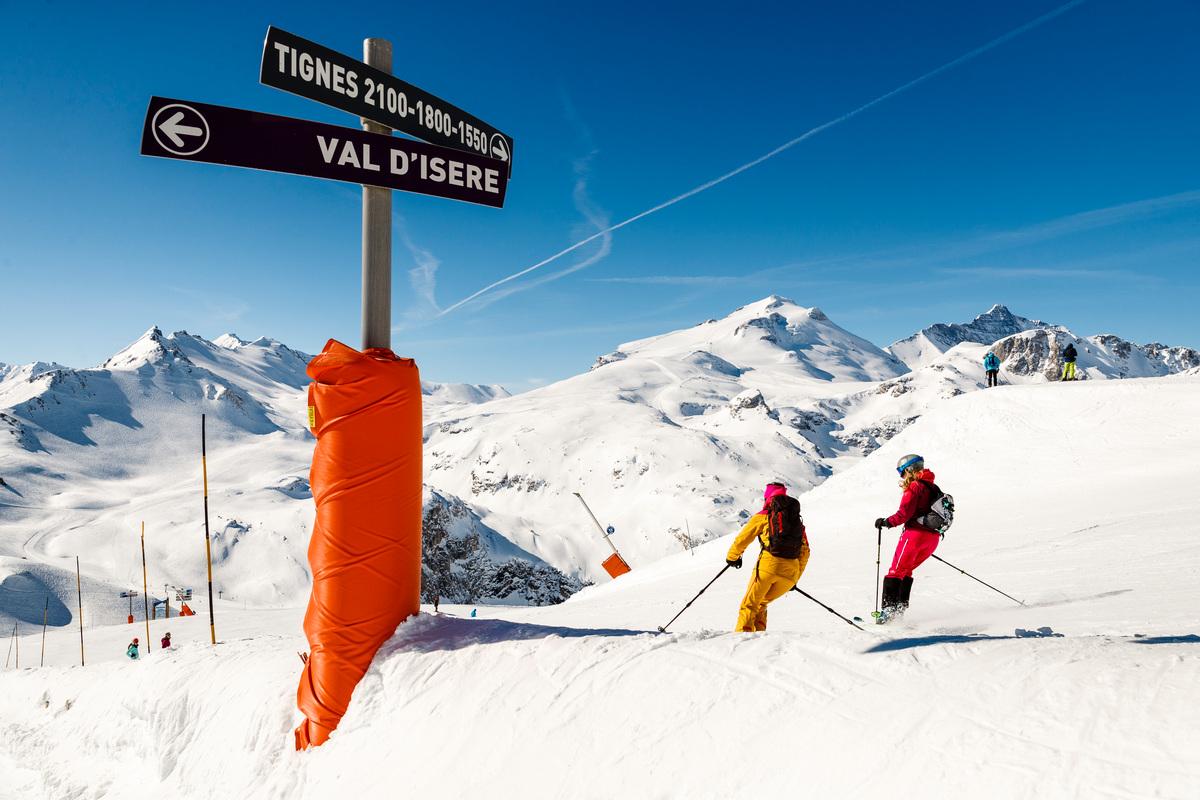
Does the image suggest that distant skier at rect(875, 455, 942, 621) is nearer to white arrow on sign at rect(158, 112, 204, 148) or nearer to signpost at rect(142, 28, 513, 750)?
signpost at rect(142, 28, 513, 750)

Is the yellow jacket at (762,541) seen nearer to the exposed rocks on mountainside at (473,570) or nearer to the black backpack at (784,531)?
the black backpack at (784,531)

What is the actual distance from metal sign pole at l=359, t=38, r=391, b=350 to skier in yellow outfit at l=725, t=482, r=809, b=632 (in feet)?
12.3

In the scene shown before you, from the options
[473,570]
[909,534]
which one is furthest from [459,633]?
[473,570]

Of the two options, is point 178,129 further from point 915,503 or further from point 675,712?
point 915,503

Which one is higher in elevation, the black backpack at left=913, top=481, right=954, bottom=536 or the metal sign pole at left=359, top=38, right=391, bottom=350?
the metal sign pole at left=359, top=38, right=391, bottom=350

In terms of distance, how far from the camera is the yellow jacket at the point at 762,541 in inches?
245

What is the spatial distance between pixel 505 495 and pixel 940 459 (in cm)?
15281

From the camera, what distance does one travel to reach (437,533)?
9431 cm

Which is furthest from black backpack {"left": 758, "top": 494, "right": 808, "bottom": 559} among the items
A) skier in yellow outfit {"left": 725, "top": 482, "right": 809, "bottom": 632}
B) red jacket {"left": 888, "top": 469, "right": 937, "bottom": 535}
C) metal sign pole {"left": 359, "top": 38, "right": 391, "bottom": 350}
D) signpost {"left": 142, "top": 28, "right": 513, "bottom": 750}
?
metal sign pole {"left": 359, "top": 38, "right": 391, "bottom": 350}

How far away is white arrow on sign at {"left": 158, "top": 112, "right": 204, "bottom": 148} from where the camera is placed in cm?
374

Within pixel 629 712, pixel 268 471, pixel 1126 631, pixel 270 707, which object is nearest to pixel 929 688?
pixel 629 712

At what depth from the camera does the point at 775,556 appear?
6.22 meters

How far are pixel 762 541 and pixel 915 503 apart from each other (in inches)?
75.8

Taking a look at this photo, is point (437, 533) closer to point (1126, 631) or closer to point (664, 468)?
point (664, 468)
